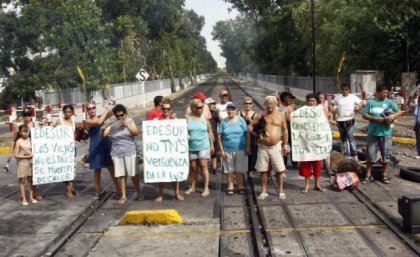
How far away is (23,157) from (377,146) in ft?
21.8

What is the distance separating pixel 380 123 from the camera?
9.94 meters

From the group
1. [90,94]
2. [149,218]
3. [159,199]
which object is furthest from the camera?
[90,94]

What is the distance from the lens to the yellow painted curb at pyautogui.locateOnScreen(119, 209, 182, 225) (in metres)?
7.96

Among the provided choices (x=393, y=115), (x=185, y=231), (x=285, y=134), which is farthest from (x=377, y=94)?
(x=185, y=231)

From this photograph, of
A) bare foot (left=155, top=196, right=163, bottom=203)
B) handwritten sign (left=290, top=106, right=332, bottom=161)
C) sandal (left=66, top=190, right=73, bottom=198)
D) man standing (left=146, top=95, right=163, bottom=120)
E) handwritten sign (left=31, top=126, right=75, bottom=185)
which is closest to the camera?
bare foot (left=155, top=196, right=163, bottom=203)

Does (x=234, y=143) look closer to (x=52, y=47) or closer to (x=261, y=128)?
(x=261, y=128)

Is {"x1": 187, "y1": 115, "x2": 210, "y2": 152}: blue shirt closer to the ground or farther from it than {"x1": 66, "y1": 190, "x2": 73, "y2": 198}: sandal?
farther from it

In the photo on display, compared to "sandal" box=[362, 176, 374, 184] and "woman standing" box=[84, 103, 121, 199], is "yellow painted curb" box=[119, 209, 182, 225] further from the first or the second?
"sandal" box=[362, 176, 374, 184]

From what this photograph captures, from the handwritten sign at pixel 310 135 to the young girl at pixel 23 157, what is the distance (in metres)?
4.86

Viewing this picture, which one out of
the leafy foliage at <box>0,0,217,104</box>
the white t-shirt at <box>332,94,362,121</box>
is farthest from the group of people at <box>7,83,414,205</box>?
the leafy foliage at <box>0,0,217,104</box>

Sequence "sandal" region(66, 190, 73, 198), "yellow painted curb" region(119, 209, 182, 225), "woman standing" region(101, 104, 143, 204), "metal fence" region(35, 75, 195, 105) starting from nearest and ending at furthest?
1. "yellow painted curb" region(119, 209, 182, 225)
2. "woman standing" region(101, 104, 143, 204)
3. "sandal" region(66, 190, 73, 198)
4. "metal fence" region(35, 75, 195, 105)

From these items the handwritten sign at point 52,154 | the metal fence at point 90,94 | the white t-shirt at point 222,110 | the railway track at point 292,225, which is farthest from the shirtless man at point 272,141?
the metal fence at point 90,94

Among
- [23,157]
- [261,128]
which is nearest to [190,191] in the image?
[261,128]

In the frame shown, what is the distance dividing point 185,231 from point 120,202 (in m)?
2.16
